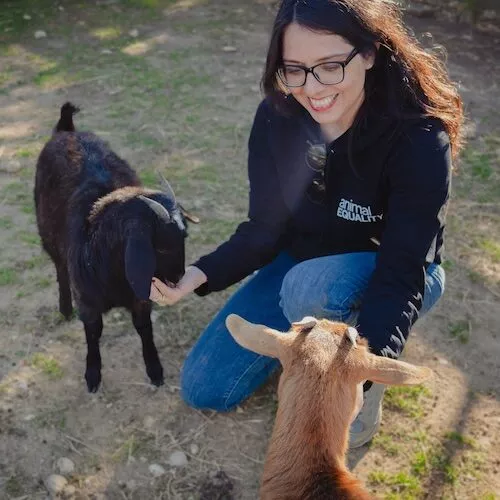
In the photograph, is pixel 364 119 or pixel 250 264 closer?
pixel 364 119

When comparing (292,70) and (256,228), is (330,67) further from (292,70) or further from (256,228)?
(256,228)

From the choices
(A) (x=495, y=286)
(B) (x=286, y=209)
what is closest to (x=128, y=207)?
(B) (x=286, y=209)

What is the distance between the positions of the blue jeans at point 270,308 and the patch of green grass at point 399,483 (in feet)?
2.34

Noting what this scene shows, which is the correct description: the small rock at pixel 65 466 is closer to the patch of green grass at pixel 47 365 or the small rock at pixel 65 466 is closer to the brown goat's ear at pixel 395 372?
the patch of green grass at pixel 47 365

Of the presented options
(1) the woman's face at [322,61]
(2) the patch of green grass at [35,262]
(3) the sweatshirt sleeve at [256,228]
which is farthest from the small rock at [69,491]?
(1) the woman's face at [322,61]

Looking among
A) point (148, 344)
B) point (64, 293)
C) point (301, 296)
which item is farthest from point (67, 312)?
point (301, 296)

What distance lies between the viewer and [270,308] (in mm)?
3395

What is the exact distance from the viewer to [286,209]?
10.6ft

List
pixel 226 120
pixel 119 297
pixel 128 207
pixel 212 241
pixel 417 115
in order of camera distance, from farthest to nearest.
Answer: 1. pixel 226 120
2. pixel 212 241
3. pixel 119 297
4. pixel 128 207
5. pixel 417 115

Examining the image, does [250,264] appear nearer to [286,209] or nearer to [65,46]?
[286,209]

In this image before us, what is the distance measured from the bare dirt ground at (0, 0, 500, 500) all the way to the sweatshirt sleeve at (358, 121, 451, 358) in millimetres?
871

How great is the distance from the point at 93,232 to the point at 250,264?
776 millimetres

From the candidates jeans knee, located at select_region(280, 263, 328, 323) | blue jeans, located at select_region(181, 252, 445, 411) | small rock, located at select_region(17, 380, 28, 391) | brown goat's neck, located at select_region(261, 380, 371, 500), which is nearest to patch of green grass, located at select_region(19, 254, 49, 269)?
small rock, located at select_region(17, 380, 28, 391)

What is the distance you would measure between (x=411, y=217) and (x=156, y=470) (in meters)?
1.59
